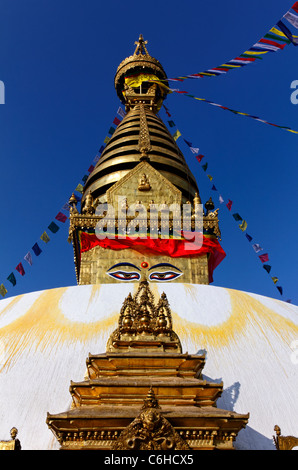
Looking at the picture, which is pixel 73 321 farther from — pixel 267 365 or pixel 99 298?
pixel 267 365

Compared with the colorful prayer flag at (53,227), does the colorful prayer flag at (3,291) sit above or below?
below

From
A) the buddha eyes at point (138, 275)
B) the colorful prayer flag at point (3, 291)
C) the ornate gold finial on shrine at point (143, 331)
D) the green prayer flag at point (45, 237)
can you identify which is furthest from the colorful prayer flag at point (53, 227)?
the ornate gold finial on shrine at point (143, 331)

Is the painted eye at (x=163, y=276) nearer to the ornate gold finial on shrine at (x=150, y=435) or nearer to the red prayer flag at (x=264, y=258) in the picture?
the red prayer flag at (x=264, y=258)

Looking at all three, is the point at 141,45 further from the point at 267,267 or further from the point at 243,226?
the point at 267,267

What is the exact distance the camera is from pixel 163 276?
10.7 metres

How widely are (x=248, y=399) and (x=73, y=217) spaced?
25.0 feet

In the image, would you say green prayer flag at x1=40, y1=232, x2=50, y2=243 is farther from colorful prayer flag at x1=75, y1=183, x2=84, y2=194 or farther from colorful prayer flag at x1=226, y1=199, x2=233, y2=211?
colorful prayer flag at x1=226, y1=199, x2=233, y2=211

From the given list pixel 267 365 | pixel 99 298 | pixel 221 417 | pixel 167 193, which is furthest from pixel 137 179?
pixel 221 417

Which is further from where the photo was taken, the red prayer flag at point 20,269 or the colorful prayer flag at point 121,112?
the colorful prayer flag at point 121,112

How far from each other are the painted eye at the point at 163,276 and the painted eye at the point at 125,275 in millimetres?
372

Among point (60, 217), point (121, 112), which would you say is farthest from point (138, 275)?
point (121, 112)

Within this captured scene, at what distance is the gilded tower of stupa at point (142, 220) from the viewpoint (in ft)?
36.2
